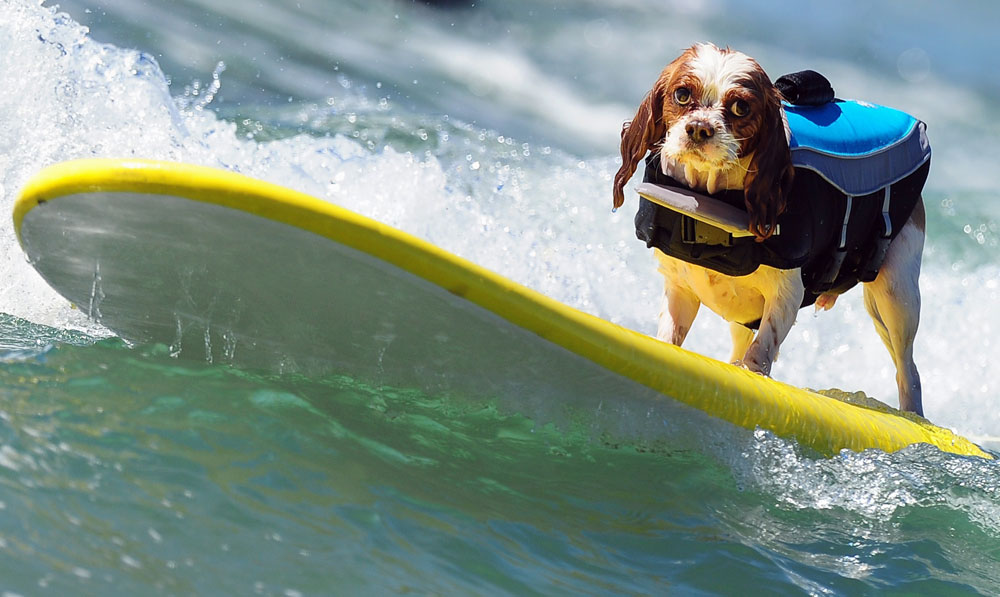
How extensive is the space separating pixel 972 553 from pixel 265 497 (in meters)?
1.99

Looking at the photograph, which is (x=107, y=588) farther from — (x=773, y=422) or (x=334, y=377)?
(x=773, y=422)

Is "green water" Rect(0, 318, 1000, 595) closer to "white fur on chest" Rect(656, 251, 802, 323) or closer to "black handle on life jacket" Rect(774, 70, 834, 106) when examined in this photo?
"white fur on chest" Rect(656, 251, 802, 323)

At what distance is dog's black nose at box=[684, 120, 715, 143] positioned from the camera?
3.20m

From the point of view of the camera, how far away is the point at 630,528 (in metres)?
2.81

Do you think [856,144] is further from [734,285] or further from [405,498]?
[405,498]

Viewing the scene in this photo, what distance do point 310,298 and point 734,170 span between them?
144 centimetres

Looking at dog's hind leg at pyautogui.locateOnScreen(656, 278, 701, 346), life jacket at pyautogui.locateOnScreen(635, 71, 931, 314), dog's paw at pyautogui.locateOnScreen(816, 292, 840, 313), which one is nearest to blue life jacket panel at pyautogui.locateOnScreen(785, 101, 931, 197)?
life jacket at pyautogui.locateOnScreen(635, 71, 931, 314)

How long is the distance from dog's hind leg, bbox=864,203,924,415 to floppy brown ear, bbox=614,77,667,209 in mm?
1176

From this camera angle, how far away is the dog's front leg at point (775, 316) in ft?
12.1

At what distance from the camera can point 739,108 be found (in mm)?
3229

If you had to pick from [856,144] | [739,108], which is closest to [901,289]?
[856,144]

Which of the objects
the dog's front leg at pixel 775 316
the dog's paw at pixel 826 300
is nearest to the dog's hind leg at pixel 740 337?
the dog's paw at pixel 826 300

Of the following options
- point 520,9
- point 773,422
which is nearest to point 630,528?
point 773,422

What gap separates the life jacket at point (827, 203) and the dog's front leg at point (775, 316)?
10cm
